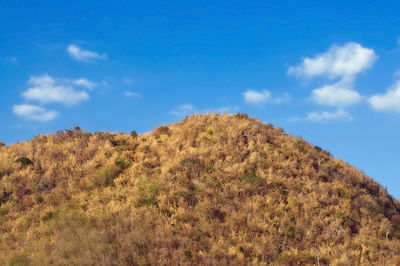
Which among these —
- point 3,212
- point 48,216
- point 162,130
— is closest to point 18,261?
point 48,216

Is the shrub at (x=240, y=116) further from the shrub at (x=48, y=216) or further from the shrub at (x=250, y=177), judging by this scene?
the shrub at (x=48, y=216)

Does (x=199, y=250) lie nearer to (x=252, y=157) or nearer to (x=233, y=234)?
(x=233, y=234)

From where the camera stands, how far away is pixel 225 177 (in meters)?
22.3

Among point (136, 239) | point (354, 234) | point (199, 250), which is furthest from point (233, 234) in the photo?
point (354, 234)

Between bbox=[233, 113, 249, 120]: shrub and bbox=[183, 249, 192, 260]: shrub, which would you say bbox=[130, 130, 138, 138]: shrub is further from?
bbox=[183, 249, 192, 260]: shrub

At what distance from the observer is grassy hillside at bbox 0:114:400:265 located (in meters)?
16.8

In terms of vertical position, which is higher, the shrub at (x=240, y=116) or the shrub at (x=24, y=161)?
the shrub at (x=240, y=116)

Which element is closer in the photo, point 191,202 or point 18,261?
point 18,261

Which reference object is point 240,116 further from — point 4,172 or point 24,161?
point 4,172

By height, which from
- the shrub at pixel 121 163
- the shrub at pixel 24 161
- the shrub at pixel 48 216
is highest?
the shrub at pixel 24 161

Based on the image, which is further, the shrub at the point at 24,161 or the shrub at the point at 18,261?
the shrub at the point at 24,161

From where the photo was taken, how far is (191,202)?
65.3 ft

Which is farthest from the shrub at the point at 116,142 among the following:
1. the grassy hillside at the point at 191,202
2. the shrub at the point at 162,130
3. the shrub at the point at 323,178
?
the shrub at the point at 323,178

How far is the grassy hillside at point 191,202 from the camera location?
16.8 meters
